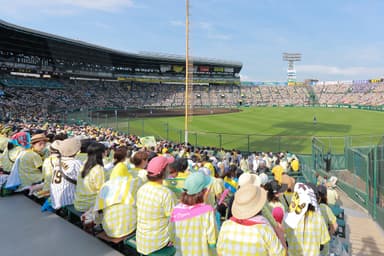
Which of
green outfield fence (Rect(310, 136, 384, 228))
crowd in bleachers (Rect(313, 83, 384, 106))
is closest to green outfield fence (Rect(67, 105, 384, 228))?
green outfield fence (Rect(310, 136, 384, 228))

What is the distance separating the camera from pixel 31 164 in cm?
551

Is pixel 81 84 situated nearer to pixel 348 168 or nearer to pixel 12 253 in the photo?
pixel 348 168

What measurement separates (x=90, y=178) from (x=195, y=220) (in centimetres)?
199

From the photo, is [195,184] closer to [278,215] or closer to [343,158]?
[278,215]

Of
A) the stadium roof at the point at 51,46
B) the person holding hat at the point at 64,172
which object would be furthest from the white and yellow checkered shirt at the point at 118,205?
the stadium roof at the point at 51,46

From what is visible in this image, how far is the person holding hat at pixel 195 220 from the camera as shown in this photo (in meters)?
2.83

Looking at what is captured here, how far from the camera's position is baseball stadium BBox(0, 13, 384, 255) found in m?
4.36

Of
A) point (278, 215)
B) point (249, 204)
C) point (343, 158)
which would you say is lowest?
point (343, 158)

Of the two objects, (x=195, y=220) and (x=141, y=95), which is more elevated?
(x=141, y=95)

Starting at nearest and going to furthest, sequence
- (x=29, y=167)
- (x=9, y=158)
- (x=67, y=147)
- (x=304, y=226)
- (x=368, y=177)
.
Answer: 1. (x=304, y=226)
2. (x=67, y=147)
3. (x=29, y=167)
4. (x=9, y=158)
5. (x=368, y=177)

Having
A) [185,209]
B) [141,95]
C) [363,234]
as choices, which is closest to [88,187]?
[185,209]

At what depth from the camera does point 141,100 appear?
210 ft

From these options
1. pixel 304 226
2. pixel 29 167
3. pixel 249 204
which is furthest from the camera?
pixel 29 167

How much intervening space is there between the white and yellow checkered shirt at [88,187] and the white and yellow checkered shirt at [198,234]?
172 cm
